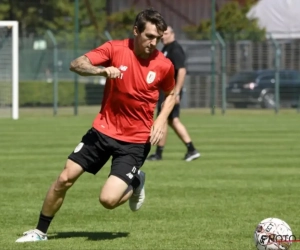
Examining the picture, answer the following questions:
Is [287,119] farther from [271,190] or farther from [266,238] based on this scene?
[266,238]

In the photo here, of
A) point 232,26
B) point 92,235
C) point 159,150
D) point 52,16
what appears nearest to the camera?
point 92,235

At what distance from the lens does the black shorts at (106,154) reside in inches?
332

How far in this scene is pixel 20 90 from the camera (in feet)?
112

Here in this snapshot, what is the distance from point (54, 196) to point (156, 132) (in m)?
1.05

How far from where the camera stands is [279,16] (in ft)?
135

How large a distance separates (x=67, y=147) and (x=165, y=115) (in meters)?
10.1

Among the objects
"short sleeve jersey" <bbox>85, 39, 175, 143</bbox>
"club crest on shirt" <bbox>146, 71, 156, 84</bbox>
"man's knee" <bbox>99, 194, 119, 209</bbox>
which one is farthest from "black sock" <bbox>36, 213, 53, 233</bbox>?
"club crest on shirt" <bbox>146, 71, 156, 84</bbox>

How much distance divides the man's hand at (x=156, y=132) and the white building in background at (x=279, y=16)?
30791 mm

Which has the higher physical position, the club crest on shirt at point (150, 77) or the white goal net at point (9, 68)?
the club crest on shirt at point (150, 77)

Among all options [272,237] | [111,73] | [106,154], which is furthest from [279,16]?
[272,237]

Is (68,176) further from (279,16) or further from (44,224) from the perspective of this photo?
(279,16)

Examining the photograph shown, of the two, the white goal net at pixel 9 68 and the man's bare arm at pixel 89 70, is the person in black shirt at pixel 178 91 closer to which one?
the man's bare arm at pixel 89 70

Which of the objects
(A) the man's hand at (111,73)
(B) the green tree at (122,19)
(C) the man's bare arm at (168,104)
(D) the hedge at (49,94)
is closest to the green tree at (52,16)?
(B) the green tree at (122,19)

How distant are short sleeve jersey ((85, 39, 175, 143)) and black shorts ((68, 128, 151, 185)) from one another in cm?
6
